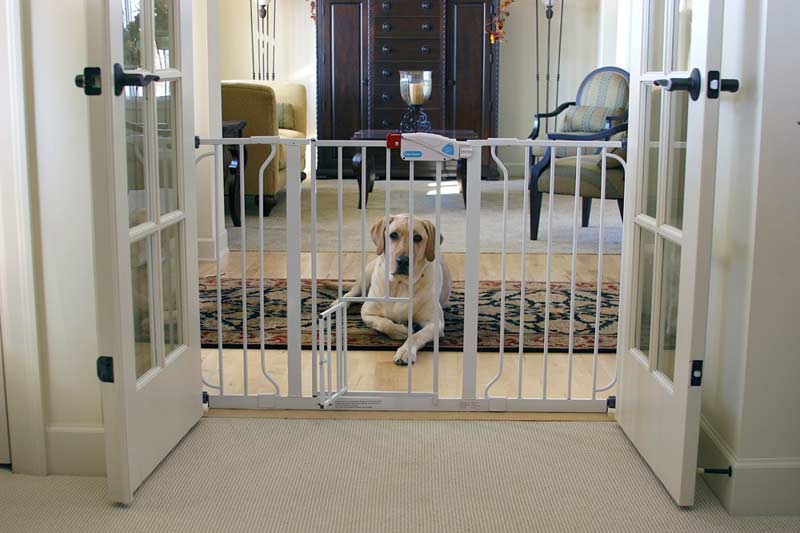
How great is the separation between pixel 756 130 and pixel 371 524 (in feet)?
3.94

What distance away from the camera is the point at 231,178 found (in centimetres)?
588

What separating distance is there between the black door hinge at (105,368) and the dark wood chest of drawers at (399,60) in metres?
6.09

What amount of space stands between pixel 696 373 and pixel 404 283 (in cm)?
152

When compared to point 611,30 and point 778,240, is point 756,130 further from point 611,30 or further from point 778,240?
point 611,30

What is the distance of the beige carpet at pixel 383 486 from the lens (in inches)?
85.4

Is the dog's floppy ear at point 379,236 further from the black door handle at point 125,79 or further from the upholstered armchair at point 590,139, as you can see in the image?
the upholstered armchair at point 590,139

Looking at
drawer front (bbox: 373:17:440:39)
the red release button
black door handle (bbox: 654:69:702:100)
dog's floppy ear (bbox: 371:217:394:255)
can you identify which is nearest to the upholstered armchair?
drawer front (bbox: 373:17:440:39)

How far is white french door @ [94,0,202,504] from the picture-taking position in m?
2.10

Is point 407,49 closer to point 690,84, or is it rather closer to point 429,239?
point 429,239

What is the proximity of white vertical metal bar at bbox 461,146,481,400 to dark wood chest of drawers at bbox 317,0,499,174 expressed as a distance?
539 cm

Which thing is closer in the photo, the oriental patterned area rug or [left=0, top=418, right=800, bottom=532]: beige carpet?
[left=0, top=418, right=800, bottom=532]: beige carpet

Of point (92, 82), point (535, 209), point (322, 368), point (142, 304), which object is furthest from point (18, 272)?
point (535, 209)

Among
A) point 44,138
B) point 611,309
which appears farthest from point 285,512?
point 611,309

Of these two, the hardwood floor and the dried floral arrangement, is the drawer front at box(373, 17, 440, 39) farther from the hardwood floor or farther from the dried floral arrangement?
the hardwood floor
